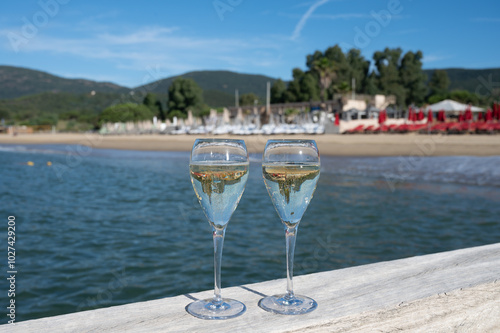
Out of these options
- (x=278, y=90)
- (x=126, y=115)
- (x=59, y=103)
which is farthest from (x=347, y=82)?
(x=59, y=103)

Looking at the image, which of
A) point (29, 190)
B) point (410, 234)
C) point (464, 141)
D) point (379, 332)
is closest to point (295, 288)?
point (379, 332)

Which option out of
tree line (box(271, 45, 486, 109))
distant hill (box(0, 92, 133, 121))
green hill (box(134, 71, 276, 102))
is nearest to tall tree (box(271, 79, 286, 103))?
tree line (box(271, 45, 486, 109))

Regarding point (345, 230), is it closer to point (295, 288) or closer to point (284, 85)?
point (295, 288)

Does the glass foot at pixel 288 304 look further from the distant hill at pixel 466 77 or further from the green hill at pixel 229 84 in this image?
the distant hill at pixel 466 77

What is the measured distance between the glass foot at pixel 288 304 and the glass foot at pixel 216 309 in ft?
0.21

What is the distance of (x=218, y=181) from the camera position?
1.16 meters

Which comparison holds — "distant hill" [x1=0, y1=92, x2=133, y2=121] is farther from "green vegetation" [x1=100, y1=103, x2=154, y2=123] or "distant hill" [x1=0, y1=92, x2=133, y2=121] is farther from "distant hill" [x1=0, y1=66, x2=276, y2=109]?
"green vegetation" [x1=100, y1=103, x2=154, y2=123]

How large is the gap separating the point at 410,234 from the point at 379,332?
21.5 ft

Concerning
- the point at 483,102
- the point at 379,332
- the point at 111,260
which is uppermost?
the point at 483,102

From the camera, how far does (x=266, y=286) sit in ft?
4.34

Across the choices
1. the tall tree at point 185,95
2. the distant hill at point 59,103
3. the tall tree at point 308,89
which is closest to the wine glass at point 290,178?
the tall tree at point 308,89

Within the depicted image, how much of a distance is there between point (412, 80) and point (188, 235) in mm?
83875

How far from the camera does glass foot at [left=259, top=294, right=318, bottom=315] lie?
108cm

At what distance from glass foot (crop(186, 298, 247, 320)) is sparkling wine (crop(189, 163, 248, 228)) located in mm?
200
